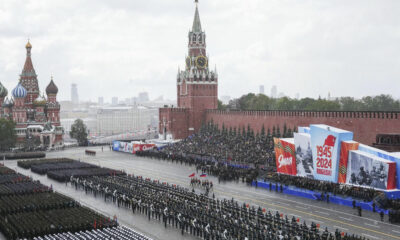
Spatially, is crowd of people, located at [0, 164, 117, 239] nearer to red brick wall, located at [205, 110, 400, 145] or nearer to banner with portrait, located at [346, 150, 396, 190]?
banner with portrait, located at [346, 150, 396, 190]

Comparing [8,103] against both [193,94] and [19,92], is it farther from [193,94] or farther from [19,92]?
[193,94]

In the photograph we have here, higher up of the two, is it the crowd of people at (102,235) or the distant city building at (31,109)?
the distant city building at (31,109)

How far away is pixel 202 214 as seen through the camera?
23312 millimetres

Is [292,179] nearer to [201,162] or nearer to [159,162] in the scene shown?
[201,162]

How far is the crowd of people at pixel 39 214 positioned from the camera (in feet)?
70.0

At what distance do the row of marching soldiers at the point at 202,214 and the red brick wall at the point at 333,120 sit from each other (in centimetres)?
1684

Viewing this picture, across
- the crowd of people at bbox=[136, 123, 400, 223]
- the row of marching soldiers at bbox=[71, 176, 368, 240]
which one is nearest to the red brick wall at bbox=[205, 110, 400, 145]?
the crowd of people at bbox=[136, 123, 400, 223]

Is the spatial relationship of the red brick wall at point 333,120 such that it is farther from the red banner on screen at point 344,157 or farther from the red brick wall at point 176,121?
the red brick wall at point 176,121

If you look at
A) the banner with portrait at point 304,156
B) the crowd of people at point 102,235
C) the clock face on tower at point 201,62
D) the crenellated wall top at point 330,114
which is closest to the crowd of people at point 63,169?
the banner with portrait at point 304,156

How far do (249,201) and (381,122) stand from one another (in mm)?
15335

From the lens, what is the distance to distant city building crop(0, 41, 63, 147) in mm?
72250

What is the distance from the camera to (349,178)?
29781 mm

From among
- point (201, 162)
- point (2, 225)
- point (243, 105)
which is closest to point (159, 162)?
point (201, 162)

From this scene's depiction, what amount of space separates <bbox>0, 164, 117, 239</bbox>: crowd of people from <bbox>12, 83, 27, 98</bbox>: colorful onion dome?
147ft
